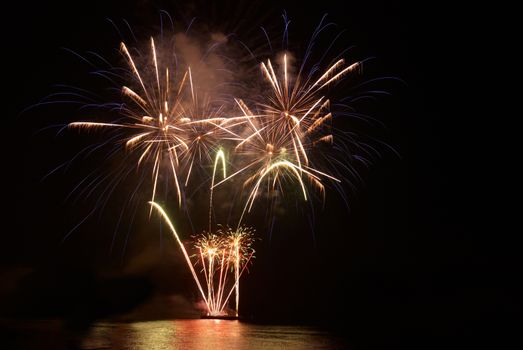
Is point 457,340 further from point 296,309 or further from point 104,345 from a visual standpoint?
point 296,309

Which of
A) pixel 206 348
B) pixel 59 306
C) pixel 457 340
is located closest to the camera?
pixel 206 348

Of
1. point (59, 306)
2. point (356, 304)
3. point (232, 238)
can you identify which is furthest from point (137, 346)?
point (356, 304)

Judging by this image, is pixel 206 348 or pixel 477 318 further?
pixel 477 318

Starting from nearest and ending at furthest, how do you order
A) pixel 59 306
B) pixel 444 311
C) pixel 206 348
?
1. pixel 206 348
2. pixel 59 306
3. pixel 444 311

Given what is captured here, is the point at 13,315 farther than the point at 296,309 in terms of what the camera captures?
No

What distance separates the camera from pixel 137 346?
21.9 metres

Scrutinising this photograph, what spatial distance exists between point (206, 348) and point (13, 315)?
110ft

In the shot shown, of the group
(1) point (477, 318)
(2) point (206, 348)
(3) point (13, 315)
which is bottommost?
(2) point (206, 348)

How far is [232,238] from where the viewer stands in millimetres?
40875

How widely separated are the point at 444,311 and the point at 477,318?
934 centimetres

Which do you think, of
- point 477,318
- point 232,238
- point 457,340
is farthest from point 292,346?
point 477,318

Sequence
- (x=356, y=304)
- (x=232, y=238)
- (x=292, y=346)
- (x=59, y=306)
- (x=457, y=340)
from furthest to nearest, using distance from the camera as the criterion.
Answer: (x=356, y=304), (x=59, y=306), (x=232, y=238), (x=457, y=340), (x=292, y=346)

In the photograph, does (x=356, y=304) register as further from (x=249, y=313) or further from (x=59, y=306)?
(x=59, y=306)

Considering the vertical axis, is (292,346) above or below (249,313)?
below
